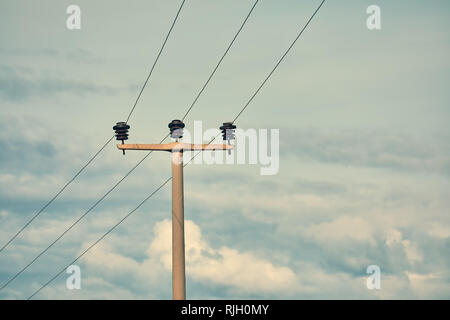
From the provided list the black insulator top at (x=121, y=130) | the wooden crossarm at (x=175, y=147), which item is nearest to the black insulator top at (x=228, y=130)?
the wooden crossarm at (x=175, y=147)

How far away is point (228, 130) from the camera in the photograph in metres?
→ 28.0

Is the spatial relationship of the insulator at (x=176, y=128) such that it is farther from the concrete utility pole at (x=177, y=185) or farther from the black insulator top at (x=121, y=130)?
the black insulator top at (x=121, y=130)

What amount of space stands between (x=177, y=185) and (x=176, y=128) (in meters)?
2.03

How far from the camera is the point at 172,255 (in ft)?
86.1

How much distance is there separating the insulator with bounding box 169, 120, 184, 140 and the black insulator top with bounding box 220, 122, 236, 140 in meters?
1.84

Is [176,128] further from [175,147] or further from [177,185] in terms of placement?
[177,185]

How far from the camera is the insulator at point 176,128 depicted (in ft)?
88.0

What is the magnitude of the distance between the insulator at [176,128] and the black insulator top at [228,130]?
1.84 m

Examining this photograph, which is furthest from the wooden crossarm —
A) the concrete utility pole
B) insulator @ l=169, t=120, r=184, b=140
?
insulator @ l=169, t=120, r=184, b=140
